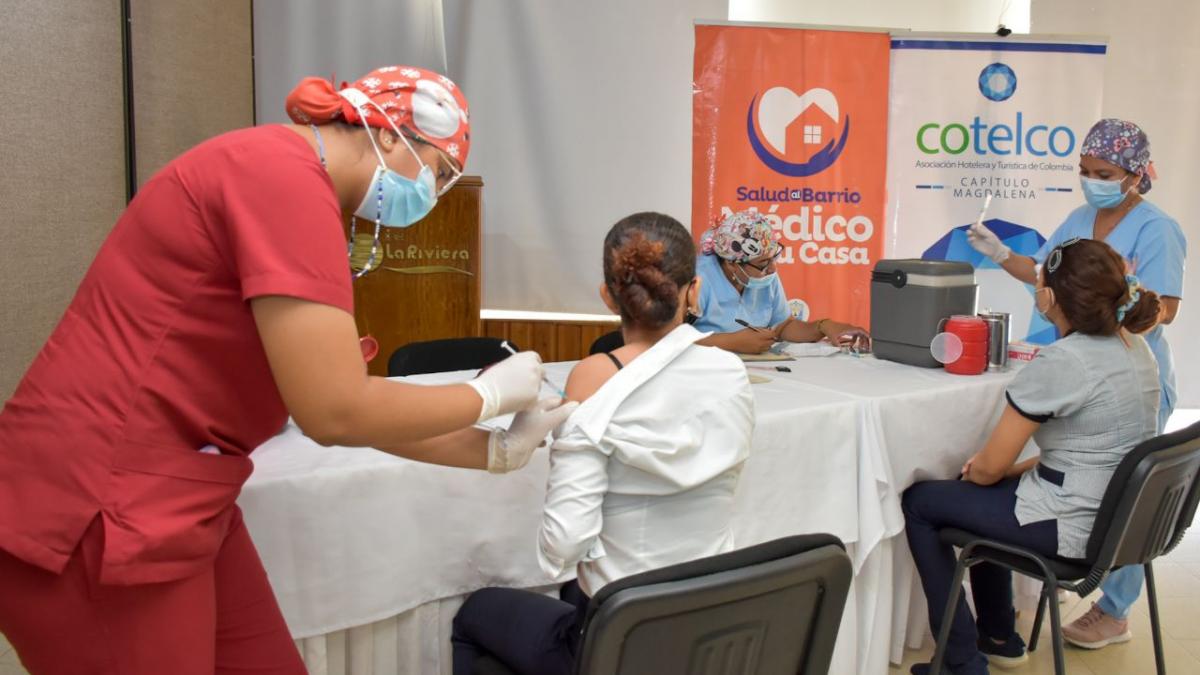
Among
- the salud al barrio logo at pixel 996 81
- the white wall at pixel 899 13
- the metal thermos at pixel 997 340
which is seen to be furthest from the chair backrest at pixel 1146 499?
the white wall at pixel 899 13

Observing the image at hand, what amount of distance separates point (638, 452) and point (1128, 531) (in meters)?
1.27

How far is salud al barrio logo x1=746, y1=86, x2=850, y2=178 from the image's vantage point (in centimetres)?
464

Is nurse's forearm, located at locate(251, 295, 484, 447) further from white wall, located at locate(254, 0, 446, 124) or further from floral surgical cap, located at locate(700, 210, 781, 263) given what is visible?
white wall, located at locate(254, 0, 446, 124)

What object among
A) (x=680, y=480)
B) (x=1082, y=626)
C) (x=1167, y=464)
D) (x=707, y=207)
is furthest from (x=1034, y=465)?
(x=707, y=207)

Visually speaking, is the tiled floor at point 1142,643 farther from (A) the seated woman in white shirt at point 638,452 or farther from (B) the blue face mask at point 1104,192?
(A) the seated woman in white shirt at point 638,452

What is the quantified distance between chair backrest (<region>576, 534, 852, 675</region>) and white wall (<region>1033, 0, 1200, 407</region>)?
4.68 m

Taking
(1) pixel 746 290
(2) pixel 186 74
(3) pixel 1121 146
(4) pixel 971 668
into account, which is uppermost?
(2) pixel 186 74

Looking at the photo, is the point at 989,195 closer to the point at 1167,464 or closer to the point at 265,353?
the point at 1167,464

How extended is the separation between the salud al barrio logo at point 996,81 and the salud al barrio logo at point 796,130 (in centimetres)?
73

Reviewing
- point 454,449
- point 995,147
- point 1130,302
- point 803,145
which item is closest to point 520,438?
point 454,449

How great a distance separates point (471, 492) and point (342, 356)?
2.76 feet

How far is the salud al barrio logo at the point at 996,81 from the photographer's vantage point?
473cm

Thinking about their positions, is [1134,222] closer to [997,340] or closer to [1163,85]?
[997,340]

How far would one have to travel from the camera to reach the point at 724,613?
1.15 meters
